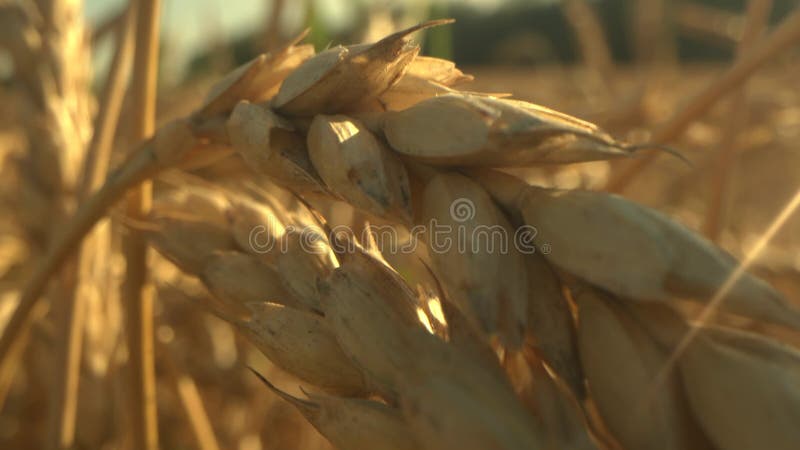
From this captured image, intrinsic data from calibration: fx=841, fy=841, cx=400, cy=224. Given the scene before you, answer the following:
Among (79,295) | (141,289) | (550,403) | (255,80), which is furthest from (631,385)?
(79,295)

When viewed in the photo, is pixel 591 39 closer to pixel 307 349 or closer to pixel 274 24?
pixel 274 24

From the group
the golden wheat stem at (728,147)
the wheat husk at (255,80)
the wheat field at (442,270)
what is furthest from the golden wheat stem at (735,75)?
the wheat husk at (255,80)

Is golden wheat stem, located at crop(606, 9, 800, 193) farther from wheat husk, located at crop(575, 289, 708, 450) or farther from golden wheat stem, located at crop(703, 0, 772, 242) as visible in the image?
wheat husk, located at crop(575, 289, 708, 450)

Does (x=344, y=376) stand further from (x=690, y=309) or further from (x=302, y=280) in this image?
(x=690, y=309)

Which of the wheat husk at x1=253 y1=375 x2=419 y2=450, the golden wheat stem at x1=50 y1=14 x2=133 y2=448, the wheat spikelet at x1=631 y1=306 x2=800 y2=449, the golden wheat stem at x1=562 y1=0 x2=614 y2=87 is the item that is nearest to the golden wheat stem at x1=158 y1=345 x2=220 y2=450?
the golden wheat stem at x1=50 y1=14 x2=133 y2=448

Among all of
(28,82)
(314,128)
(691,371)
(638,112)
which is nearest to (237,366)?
(28,82)

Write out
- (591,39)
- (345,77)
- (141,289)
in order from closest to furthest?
(345,77)
(141,289)
(591,39)
